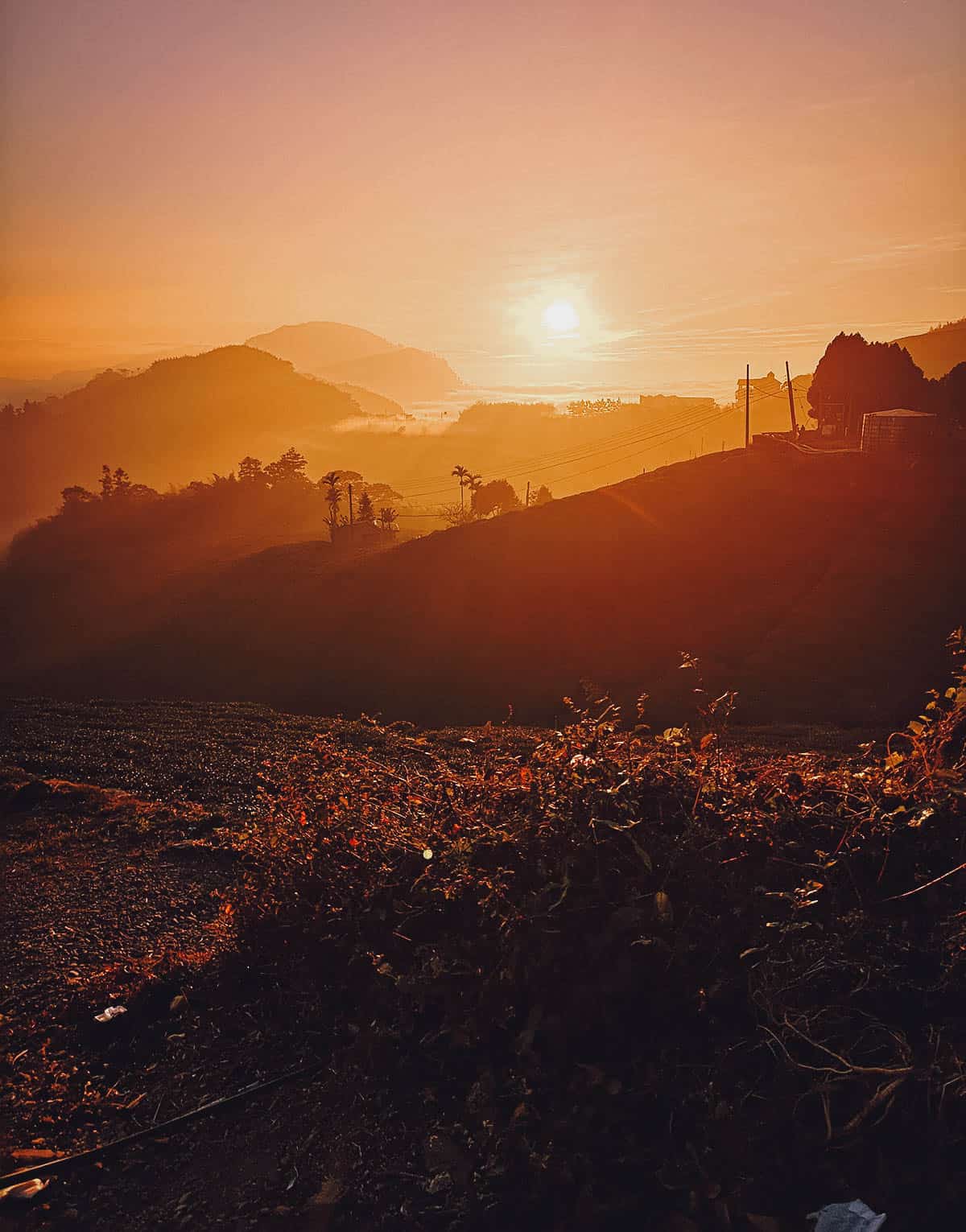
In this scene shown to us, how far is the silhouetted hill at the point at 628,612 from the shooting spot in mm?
35219

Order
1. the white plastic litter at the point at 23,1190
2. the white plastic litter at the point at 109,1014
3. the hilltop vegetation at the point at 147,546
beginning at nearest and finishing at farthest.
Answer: the white plastic litter at the point at 23,1190 < the white plastic litter at the point at 109,1014 < the hilltop vegetation at the point at 147,546

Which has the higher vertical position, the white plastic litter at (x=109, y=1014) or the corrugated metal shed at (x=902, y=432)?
the corrugated metal shed at (x=902, y=432)

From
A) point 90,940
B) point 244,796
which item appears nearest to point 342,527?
point 244,796

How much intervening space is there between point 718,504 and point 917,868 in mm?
48444

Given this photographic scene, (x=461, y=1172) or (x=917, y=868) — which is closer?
(x=461, y=1172)

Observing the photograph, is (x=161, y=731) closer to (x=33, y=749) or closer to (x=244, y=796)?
(x=33, y=749)

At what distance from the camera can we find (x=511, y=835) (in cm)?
466

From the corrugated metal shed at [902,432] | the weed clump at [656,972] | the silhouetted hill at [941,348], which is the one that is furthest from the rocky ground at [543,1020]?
the silhouetted hill at [941,348]

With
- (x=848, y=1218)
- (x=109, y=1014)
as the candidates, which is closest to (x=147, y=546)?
(x=109, y=1014)

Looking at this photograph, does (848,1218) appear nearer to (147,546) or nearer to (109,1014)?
(109,1014)

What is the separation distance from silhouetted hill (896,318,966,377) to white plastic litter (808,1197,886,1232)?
191396 mm

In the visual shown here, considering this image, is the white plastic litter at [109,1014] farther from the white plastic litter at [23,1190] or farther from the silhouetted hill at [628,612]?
the silhouetted hill at [628,612]

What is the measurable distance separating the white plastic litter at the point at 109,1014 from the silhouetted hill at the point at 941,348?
191 metres

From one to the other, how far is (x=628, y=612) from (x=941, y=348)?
171622 mm
